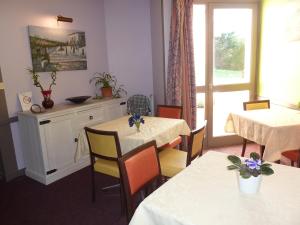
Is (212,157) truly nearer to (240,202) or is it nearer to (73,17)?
(240,202)

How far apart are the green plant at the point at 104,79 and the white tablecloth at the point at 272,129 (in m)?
2.07

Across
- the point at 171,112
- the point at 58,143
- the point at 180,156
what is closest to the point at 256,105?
the point at 171,112

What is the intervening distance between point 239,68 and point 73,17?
2.67 metres

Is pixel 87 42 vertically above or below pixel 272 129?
above

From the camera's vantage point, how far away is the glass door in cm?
383

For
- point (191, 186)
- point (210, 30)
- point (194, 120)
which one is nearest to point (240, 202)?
point (191, 186)

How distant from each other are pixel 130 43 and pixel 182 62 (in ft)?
3.74

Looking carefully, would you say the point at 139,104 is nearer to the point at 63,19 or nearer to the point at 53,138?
the point at 53,138

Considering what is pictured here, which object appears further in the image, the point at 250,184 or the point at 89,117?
the point at 89,117

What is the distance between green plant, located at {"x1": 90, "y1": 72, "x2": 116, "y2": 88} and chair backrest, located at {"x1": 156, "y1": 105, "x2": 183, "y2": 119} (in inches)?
44.7

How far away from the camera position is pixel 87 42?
159 inches

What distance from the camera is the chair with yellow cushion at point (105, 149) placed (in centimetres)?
229

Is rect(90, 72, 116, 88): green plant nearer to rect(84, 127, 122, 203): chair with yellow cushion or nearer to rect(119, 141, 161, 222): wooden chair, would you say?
rect(84, 127, 122, 203): chair with yellow cushion

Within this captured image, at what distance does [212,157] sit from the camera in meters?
1.89
